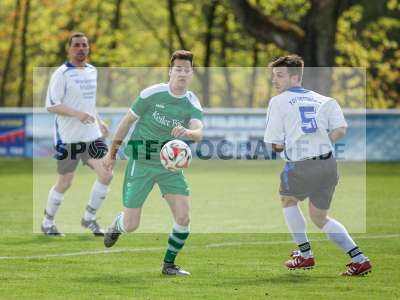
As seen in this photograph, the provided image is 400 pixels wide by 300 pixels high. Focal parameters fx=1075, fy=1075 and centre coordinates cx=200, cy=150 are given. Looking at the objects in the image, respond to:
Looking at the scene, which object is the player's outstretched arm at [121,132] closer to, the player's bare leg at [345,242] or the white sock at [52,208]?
the player's bare leg at [345,242]

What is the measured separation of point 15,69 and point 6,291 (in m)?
51.5

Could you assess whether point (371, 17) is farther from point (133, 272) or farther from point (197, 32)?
point (133, 272)

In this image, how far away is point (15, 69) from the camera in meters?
60.1

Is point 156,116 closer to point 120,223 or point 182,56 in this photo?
point 182,56

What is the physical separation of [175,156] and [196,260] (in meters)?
1.68

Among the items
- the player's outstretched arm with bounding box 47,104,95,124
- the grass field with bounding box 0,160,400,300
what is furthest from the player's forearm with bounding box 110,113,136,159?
the player's outstretched arm with bounding box 47,104,95,124

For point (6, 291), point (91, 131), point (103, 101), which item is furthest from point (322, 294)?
point (103, 101)

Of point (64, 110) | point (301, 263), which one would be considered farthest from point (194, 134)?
point (64, 110)

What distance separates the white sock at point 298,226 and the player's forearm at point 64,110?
13.0 ft

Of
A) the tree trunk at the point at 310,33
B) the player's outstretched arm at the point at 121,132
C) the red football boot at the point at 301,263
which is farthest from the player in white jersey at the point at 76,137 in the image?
the tree trunk at the point at 310,33

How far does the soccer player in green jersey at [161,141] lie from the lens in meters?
10.8

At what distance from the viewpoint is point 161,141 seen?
A: 11102 mm

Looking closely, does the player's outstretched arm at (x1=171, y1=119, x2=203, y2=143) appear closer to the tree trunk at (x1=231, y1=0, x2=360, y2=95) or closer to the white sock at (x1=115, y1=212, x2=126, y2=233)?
the white sock at (x1=115, y1=212, x2=126, y2=233)

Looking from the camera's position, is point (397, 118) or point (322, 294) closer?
point (322, 294)
